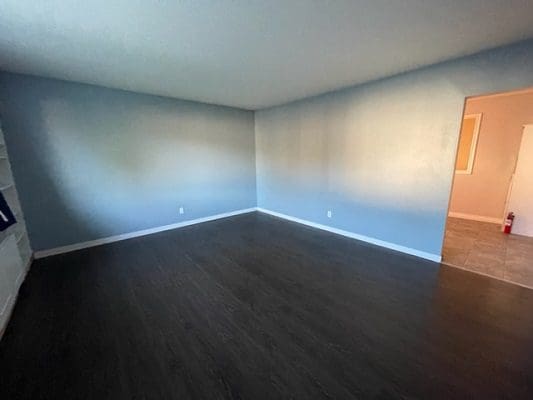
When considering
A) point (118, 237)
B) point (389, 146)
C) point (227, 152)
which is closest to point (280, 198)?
point (227, 152)

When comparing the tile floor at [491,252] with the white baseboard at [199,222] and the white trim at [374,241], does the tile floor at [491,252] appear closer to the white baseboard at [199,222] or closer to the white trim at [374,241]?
the white trim at [374,241]

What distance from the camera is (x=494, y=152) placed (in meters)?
4.14

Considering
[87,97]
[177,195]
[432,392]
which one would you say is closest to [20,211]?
[87,97]

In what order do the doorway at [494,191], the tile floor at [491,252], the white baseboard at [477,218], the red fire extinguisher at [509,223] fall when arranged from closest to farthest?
the tile floor at [491,252] → the doorway at [494,191] → the red fire extinguisher at [509,223] → the white baseboard at [477,218]

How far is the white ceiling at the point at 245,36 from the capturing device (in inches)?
60.8

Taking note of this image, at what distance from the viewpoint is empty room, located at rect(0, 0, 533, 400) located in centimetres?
152

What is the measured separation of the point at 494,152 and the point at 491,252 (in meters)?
2.25

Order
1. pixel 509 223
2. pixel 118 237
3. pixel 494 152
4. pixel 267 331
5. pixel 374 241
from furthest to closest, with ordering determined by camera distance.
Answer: pixel 494 152 < pixel 118 237 < pixel 509 223 < pixel 374 241 < pixel 267 331

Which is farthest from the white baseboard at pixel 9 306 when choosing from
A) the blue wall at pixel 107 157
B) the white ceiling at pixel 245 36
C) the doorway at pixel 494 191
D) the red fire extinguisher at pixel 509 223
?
the red fire extinguisher at pixel 509 223

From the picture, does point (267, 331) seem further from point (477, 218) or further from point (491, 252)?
point (477, 218)

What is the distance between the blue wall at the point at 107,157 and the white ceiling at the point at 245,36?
1.54ft

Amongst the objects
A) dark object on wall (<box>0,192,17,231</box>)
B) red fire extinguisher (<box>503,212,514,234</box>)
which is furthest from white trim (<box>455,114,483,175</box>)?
dark object on wall (<box>0,192,17,231</box>)

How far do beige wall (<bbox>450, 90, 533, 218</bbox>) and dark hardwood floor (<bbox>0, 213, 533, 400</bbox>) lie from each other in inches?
110

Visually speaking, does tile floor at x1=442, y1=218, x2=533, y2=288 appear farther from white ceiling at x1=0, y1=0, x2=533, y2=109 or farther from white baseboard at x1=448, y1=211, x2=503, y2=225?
white ceiling at x1=0, y1=0, x2=533, y2=109
